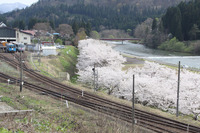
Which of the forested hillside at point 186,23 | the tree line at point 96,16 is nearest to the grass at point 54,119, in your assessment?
the forested hillside at point 186,23

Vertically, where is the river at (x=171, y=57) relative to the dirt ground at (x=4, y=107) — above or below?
above

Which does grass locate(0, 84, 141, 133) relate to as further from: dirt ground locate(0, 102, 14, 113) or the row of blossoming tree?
the row of blossoming tree

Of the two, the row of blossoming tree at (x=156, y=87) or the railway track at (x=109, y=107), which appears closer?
the railway track at (x=109, y=107)

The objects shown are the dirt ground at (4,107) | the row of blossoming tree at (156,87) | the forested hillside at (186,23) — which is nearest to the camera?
the dirt ground at (4,107)

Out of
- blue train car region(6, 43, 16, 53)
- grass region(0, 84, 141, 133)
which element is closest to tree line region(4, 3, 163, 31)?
blue train car region(6, 43, 16, 53)

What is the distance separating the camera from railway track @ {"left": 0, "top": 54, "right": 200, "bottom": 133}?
15.3 m

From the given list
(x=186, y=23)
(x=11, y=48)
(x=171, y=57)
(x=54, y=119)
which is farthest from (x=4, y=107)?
(x=186, y=23)

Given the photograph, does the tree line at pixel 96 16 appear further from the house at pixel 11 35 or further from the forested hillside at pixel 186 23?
the house at pixel 11 35

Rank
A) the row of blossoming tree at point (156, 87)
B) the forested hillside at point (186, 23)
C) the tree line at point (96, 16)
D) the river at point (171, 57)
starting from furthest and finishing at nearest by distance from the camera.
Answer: the tree line at point (96, 16), the forested hillside at point (186, 23), the river at point (171, 57), the row of blossoming tree at point (156, 87)

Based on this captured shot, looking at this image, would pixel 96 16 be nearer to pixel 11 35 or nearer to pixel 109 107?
pixel 11 35

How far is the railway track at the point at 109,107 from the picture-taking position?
15.3 metres

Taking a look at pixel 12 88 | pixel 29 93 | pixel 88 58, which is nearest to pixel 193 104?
pixel 29 93

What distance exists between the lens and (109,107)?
17.9 m

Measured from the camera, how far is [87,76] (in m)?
28.9
